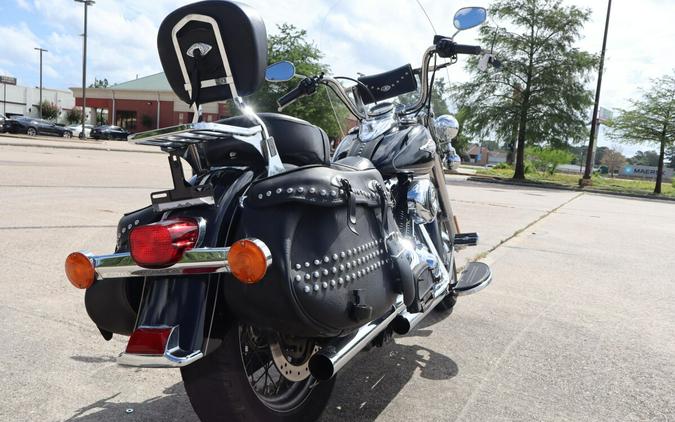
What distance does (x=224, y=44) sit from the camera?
1.87 metres

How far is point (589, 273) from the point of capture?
5930 mm

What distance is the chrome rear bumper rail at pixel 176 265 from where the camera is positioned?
5.58 ft

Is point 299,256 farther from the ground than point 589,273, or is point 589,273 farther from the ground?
point 299,256

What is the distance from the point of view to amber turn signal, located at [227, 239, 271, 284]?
167 centimetres

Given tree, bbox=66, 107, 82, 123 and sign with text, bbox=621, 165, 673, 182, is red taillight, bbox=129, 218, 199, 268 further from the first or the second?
sign with text, bbox=621, 165, 673, 182

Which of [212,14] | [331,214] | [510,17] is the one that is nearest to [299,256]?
[331,214]

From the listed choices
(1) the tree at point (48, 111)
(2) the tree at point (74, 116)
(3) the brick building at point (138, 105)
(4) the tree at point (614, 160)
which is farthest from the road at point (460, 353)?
(4) the tree at point (614, 160)

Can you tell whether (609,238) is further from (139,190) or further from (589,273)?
(139,190)

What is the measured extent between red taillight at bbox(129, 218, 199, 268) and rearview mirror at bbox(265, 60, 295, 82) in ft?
6.73

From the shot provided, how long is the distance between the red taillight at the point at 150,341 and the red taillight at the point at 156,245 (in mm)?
208

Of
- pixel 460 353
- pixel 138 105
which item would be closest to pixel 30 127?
pixel 138 105

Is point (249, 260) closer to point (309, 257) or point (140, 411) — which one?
point (309, 257)

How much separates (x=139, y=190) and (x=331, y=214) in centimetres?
890

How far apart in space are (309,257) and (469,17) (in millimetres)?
2118
